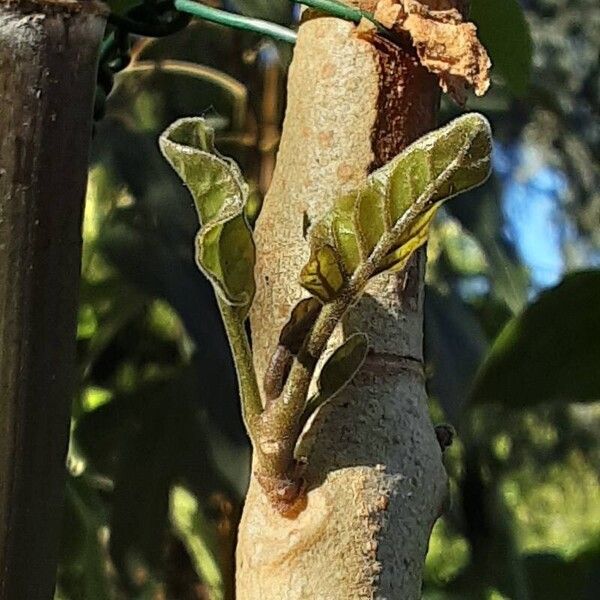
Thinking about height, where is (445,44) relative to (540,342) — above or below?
above

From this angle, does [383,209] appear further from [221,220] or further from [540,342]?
[540,342]

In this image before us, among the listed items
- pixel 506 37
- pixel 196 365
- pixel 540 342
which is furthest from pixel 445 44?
pixel 196 365

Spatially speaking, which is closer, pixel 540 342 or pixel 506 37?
pixel 506 37

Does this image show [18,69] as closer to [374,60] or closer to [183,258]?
[374,60]

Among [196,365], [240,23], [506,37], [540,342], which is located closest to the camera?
[240,23]

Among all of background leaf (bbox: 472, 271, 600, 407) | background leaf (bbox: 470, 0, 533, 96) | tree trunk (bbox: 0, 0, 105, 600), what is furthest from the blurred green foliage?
tree trunk (bbox: 0, 0, 105, 600)

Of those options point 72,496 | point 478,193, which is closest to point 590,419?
point 478,193

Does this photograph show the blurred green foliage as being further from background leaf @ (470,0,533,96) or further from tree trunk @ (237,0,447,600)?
tree trunk @ (237,0,447,600)

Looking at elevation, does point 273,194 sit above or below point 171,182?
above
